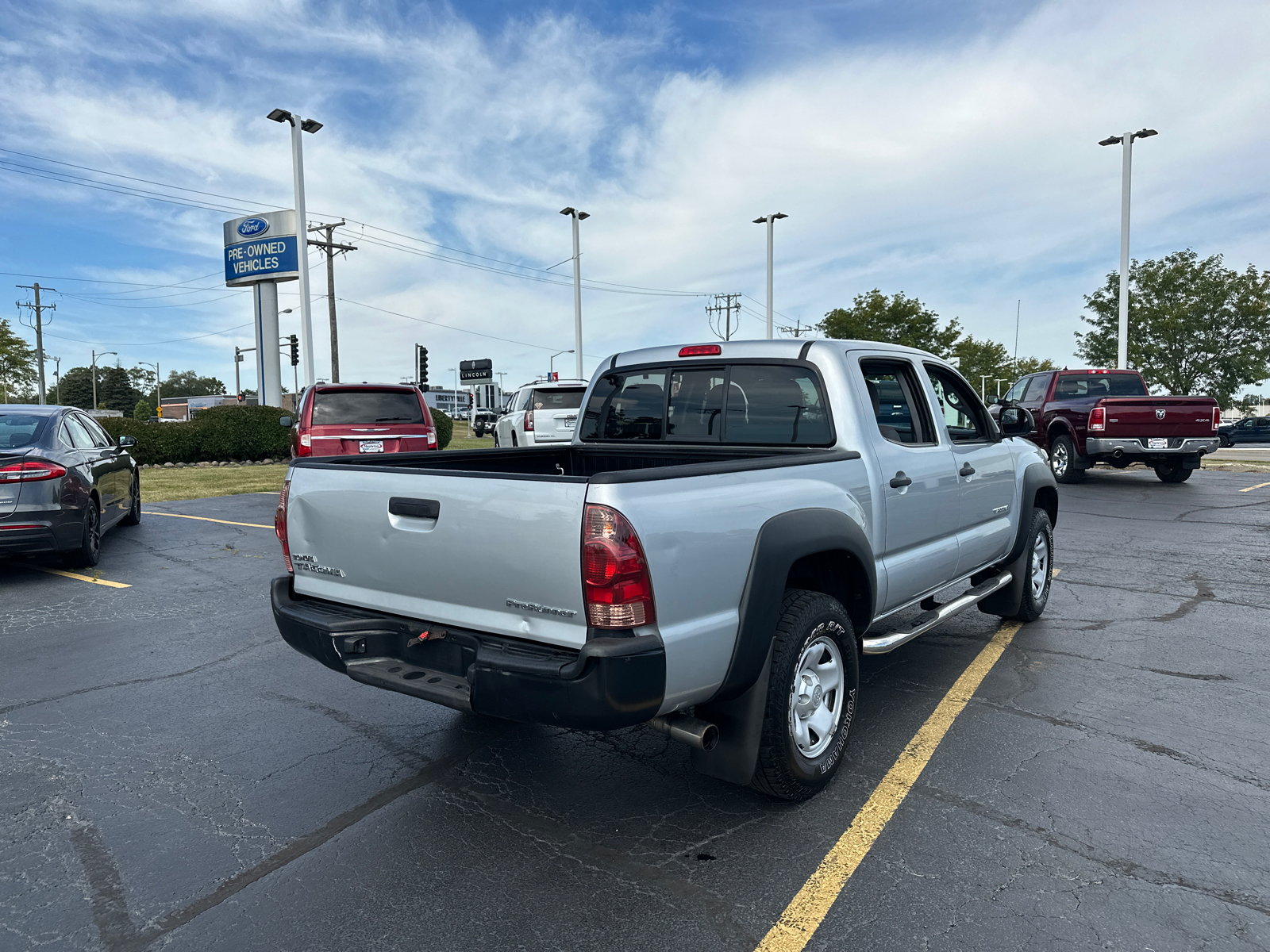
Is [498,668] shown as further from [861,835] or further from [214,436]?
[214,436]

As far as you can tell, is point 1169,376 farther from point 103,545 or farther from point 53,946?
point 53,946

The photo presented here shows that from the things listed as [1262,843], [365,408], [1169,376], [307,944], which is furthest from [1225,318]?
[307,944]

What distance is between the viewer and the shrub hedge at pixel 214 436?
73.4 feet

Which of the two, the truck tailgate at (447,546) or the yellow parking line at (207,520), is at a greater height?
the truck tailgate at (447,546)

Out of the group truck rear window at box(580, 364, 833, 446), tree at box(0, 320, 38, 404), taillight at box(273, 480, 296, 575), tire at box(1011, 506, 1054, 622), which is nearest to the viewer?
taillight at box(273, 480, 296, 575)

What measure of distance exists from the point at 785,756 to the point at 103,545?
8913mm

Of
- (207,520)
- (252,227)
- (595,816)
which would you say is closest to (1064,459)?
(207,520)

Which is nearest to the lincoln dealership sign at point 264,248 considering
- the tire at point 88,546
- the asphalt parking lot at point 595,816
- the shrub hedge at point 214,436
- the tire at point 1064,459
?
the shrub hedge at point 214,436

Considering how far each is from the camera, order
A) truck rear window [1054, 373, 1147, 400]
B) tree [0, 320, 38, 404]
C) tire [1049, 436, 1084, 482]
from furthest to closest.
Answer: tree [0, 320, 38, 404] → truck rear window [1054, 373, 1147, 400] → tire [1049, 436, 1084, 482]

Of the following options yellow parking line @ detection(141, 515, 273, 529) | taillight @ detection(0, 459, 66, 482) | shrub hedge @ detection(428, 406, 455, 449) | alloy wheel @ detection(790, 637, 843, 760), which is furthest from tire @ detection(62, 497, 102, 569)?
shrub hedge @ detection(428, 406, 455, 449)

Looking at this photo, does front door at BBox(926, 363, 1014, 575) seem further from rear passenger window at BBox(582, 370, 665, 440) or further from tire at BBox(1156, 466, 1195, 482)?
tire at BBox(1156, 466, 1195, 482)

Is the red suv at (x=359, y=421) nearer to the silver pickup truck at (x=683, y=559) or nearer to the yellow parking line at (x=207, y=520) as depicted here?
the yellow parking line at (x=207, y=520)

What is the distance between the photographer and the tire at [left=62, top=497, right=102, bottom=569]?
25.4ft

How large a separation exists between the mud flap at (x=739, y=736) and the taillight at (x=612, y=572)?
0.65 m
